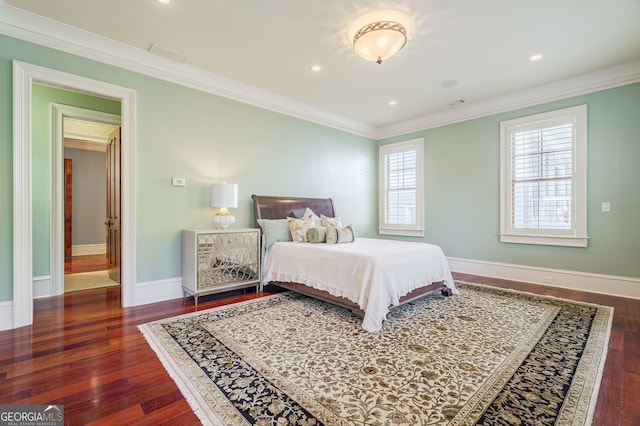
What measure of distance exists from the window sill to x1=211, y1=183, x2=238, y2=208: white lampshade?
168 inches

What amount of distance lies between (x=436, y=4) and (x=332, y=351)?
310 cm

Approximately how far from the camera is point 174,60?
3.50m

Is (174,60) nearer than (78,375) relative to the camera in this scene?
No

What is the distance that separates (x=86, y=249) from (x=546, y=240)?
9.96 metres

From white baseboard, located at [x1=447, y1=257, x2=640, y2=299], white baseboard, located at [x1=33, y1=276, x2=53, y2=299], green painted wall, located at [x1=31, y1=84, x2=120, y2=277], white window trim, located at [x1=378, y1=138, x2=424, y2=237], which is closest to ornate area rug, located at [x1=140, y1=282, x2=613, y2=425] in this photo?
white baseboard, located at [x1=447, y1=257, x2=640, y2=299]

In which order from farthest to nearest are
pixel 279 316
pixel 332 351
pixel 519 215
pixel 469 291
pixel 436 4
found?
pixel 519 215 → pixel 469 291 → pixel 279 316 → pixel 436 4 → pixel 332 351

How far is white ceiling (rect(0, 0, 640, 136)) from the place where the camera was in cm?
261

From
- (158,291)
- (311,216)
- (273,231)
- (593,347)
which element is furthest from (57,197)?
(593,347)

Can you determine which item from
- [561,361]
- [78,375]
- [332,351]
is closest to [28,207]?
[78,375]

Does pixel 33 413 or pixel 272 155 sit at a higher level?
pixel 272 155

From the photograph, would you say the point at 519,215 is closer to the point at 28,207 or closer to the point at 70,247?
the point at 28,207

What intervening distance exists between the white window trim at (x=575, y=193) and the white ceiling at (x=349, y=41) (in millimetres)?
455

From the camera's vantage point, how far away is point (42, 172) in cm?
380

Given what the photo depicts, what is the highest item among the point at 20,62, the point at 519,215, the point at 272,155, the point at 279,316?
the point at 20,62
